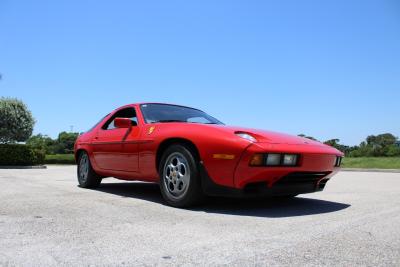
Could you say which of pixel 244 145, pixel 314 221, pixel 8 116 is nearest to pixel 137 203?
pixel 244 145

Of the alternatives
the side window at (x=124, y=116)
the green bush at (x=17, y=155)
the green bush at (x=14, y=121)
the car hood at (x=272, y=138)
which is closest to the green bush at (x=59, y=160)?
the green bush at (x=14, y=121)

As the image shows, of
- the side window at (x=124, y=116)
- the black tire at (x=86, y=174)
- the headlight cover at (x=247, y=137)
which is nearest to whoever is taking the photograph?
the headlight cover at (x=247, y=137)

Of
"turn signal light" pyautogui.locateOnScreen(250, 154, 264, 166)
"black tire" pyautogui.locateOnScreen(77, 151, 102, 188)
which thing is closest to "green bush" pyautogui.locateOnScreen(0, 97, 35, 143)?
"black tire" pyautogui.locateOnScreen(77, 151, 102, 188)

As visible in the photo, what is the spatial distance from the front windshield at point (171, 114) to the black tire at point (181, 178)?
79 cm

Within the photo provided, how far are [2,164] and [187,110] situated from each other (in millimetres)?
12411

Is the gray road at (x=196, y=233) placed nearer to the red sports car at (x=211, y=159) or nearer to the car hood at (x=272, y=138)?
the red sports car at (x=211, y=159)

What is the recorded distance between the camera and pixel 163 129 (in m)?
4.79

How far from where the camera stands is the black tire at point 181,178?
14.1 feet

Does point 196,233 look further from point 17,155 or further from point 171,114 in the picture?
point 17,155

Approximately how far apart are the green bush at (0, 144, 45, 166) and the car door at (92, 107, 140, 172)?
11.1 metres

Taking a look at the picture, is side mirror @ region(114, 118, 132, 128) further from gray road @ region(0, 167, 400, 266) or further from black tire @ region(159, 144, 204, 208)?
gray road @ region(0, 167, 400, 266)

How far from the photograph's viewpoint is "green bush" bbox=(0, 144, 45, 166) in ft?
51.8

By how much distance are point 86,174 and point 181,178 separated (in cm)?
259

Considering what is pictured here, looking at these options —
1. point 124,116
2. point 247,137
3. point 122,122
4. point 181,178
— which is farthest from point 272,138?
point 124,116
